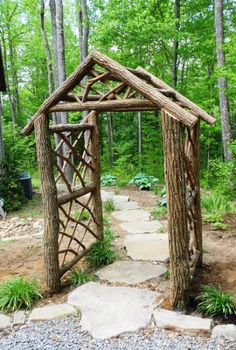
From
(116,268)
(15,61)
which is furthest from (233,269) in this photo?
(15,61)

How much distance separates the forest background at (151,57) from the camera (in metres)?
8.79

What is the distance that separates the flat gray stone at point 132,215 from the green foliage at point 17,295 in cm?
324

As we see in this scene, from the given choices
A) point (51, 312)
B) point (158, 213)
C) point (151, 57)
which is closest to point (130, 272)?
point (51, 312)

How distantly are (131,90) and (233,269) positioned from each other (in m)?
2.46

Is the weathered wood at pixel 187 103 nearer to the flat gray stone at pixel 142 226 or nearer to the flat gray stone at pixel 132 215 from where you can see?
the flat gray stone at pixel 142 226

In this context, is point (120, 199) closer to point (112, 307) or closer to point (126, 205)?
point (126, 205)

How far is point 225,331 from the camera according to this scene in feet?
9.78

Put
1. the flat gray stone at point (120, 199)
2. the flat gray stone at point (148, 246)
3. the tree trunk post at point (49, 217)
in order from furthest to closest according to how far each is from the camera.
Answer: the flat gray stone at point (120, 199), the flat gray stone at point (148, 246), the tree trunk post at point (49, 217)

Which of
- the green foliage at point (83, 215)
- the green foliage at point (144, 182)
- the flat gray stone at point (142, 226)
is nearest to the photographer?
the flat gray stone at point (142, 226)

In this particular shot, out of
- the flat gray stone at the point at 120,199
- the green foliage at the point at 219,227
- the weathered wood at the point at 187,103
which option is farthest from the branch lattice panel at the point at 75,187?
the flat gray stone at the point at 120,199

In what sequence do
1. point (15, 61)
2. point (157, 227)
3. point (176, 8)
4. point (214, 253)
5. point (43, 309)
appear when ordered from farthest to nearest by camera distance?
point (15, 61) < point (176, 8) < point (157, 227) < point (214, 253) < point (43, 309)

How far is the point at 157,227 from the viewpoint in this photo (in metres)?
6.18

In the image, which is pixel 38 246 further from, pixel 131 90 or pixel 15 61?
pixel 15 61

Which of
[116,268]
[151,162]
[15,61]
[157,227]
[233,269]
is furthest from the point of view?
[15,61]
